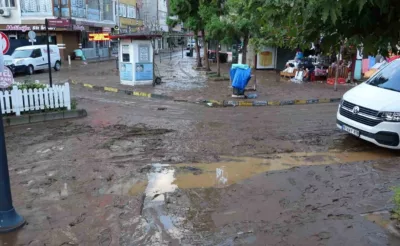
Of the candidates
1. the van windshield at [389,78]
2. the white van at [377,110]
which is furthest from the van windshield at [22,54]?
the van windshield at [389,78]

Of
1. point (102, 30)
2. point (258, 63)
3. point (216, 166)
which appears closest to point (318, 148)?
point (216, 166)

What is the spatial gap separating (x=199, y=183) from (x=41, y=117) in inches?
244

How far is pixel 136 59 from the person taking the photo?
18.2 meters

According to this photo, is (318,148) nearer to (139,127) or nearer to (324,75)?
(139,127)

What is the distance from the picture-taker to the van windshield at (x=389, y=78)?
7.83m

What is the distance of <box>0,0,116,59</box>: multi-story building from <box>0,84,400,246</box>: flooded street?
28.9 m

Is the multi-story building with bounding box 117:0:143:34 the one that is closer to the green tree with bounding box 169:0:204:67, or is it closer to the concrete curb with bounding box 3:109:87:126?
the green tree with bounding box 169:0:204:67

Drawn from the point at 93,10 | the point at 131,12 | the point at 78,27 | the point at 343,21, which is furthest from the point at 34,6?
the point at 343,21

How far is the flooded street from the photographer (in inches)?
170

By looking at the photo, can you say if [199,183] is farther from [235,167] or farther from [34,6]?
[34,6]

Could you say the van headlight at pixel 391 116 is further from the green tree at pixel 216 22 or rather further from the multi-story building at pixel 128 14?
the multi-story building at pixel 128 14

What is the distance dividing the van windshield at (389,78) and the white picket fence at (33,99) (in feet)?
26.1

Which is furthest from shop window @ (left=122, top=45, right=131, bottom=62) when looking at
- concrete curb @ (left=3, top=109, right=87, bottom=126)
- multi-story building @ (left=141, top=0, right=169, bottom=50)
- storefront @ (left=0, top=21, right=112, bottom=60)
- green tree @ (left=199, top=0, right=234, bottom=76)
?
multi-story building @ (left=141, top=0, right=169, bottom=50)

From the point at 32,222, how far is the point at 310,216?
3.39 metres
